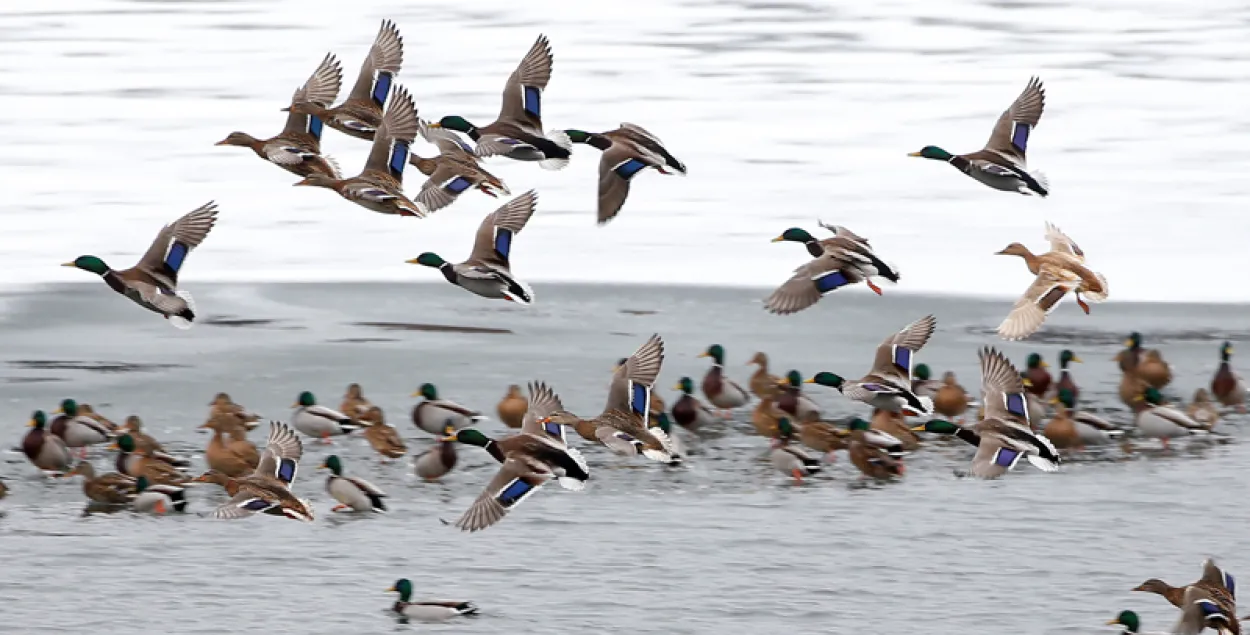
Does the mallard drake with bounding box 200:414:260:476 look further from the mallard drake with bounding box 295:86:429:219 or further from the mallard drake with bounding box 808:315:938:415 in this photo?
the mallard drake with bounding box 808:315:938:415

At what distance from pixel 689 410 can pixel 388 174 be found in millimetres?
3737

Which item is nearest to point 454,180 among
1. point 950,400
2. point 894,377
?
point 894,377

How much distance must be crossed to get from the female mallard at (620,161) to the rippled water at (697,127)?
6757mm

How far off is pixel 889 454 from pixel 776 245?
242 inches

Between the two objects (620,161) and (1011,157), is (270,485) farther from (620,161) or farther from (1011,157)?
(1011,157)

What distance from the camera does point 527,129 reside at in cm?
1007

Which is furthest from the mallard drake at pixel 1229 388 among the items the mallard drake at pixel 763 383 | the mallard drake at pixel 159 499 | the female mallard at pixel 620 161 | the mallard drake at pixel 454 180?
the mallard drake at pixel 159 499

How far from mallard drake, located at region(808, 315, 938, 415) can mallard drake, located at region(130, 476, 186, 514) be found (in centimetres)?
355

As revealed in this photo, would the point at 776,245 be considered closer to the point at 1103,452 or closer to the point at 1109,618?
the point at 1103,452

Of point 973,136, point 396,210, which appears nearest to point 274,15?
point 973,136

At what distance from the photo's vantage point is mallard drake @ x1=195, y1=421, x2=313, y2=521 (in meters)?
10.4

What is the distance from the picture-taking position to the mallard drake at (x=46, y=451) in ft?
37.9

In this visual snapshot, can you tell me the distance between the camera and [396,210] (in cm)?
973

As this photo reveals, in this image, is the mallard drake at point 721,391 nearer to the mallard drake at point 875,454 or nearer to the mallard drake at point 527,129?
the mallard drake at point 875,454
